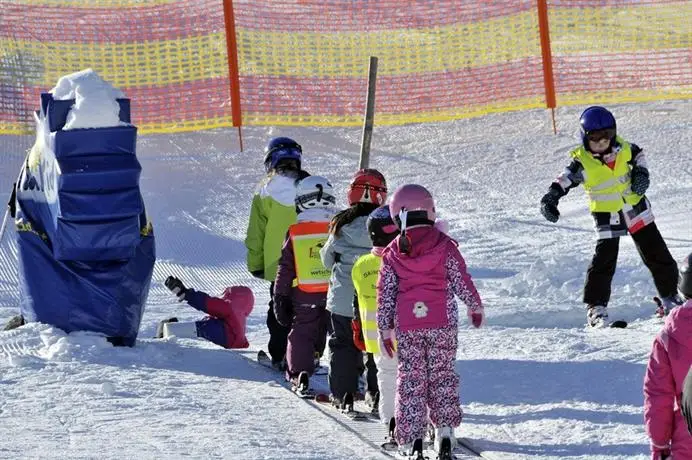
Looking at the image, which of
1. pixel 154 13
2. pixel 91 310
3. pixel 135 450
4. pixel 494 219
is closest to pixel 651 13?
pixel 494 219

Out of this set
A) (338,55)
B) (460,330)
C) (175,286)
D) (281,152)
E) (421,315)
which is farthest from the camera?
(338,55)

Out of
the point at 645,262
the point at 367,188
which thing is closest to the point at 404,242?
the point at 367,188

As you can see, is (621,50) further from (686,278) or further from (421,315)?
(686,278)

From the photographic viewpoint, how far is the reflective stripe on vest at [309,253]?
27.9ft

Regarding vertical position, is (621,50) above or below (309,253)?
above

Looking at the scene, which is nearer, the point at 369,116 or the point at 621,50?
the point at 369,116

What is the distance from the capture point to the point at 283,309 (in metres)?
8.59

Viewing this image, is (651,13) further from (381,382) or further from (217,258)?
(381,382)

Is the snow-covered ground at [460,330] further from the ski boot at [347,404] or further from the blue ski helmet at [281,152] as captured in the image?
the blue ski helmet at [281,152]

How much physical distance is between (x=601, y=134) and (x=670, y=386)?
5.08 m

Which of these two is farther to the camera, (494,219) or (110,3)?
(110,3)

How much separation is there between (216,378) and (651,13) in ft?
32.7

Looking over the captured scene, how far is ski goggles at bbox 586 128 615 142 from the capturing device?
10016mm

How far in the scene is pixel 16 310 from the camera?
11836mm
